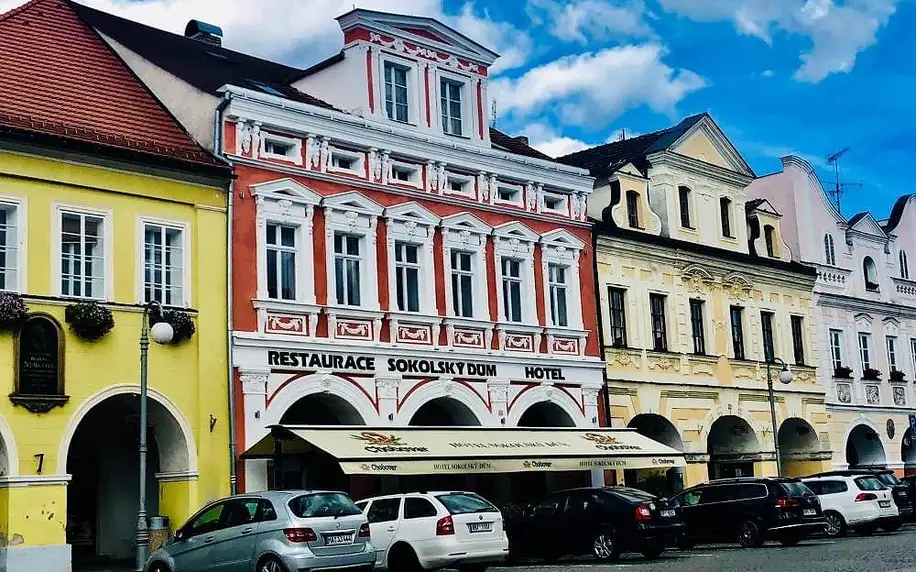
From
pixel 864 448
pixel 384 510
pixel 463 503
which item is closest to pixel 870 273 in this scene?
pixel 864 448

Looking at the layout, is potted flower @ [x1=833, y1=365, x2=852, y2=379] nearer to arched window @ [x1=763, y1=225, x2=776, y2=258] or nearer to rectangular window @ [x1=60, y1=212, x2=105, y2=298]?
arched window @ [x1=763, y1=225, x2=776, y2=258]

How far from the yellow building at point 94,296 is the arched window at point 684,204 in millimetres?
17574

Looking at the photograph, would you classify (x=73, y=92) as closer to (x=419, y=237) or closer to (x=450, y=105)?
(x=419, y=237)

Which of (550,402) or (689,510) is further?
(550,402)

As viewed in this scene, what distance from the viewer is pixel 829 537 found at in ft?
101

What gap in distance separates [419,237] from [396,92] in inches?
148

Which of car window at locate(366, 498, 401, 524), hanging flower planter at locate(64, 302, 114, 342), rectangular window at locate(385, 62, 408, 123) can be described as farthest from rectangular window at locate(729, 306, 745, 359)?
hanging flower planter at locate(64, 302, 114, 342)

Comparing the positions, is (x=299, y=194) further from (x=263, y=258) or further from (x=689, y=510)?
(x=689, y=510)

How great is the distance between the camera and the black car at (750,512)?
27.6 metres

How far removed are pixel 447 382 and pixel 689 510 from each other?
258 inches

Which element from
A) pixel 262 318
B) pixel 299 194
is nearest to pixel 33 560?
pixel 262 318

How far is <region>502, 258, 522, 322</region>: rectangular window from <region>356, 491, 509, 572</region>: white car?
10.7 metres

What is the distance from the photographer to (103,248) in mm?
25672

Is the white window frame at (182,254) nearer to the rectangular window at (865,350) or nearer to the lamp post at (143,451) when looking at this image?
the lamp post at (143,451)
